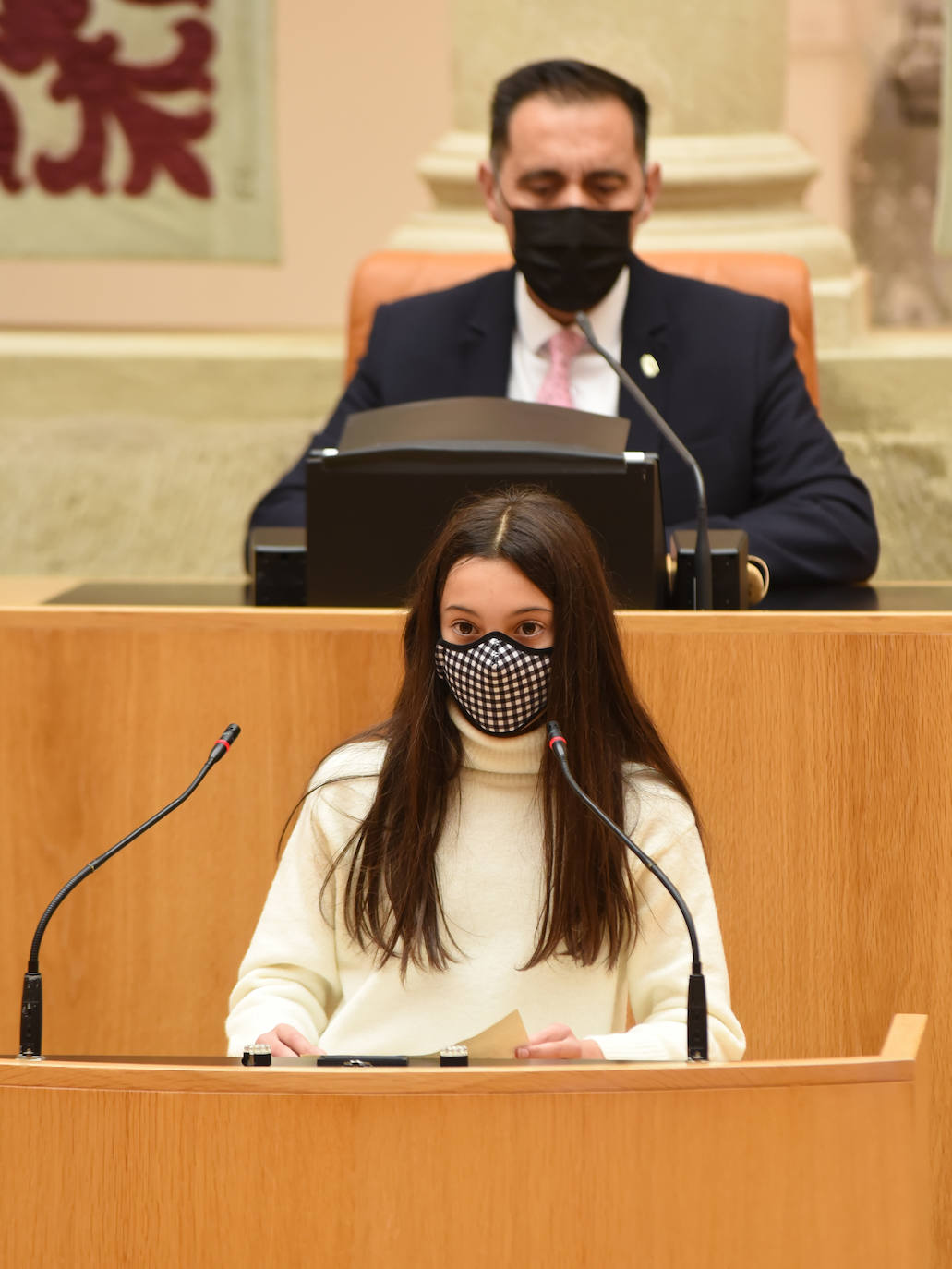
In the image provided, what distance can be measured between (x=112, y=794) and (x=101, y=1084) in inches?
38.6

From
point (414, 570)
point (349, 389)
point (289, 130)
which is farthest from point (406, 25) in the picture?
point (414, 570)

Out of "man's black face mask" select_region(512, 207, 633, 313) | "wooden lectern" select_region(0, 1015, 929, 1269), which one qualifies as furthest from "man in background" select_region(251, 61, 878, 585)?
"wooden lectern" select_region(0, 1015, 929, 1269)

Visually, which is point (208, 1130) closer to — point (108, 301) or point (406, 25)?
point (108, 301)

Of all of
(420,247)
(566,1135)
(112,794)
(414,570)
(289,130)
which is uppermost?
(289,130)

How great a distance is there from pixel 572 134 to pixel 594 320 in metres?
0.31

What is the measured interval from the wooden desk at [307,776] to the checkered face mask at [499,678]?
39 cm

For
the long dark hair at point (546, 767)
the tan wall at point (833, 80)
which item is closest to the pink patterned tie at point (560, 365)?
the long dark hair at point (546, 767)

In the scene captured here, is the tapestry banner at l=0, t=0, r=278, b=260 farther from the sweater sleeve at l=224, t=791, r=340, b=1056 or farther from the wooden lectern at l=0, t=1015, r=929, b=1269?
the wooden lectern at l=0, t=1015, r=929, b=1269

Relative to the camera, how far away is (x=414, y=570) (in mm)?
2371

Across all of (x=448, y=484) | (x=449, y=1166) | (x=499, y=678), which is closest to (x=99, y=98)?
(x=448, y=484)

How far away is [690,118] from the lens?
4391 mm

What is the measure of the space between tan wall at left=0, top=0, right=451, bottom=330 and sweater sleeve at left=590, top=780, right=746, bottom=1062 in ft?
16.9

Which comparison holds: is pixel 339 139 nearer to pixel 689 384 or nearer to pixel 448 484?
pixel 689 384

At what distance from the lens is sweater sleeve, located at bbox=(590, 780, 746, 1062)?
1.88 meters
